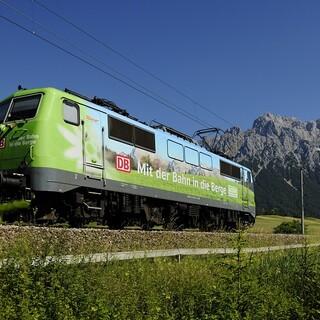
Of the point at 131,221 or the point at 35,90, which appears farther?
the point at 131,221

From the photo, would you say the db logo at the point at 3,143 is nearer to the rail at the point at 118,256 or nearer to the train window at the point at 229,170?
the rail at the point at 118,256

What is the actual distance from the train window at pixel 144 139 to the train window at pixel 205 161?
5348 mm

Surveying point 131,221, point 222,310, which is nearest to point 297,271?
point 222,310

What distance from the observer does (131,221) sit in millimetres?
17859

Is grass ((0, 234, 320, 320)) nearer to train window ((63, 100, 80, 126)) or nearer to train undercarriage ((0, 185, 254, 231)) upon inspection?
train undercarriage ((0, 185, 254, 231))

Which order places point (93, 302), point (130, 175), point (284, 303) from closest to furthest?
point (93, 302), point (284, 303), point (130, 175)

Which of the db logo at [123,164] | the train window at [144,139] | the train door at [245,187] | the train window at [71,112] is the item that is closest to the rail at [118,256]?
the db logo at [123,164]

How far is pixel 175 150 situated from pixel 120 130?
462cm

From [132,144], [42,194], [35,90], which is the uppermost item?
[35,90]

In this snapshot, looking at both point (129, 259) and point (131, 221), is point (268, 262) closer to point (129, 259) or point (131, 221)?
point (129, 259)

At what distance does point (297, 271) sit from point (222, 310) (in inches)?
169

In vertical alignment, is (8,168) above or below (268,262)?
above

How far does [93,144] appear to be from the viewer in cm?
1488

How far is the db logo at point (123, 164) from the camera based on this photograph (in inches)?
634
